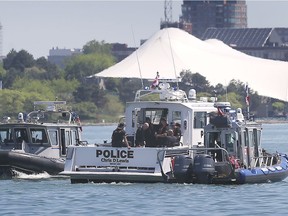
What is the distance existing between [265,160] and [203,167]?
582 cm

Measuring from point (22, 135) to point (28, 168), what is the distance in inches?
81.5

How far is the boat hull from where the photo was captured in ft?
→ 172

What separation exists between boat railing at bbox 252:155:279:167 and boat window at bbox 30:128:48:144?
26.8ft

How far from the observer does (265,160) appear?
171 feet

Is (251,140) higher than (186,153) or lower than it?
higher

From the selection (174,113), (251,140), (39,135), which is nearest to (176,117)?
(174,113)

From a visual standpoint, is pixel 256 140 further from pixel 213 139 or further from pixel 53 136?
pixel 53 136

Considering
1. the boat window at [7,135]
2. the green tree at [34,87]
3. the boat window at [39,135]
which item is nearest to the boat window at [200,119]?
the boat window at [39,135]

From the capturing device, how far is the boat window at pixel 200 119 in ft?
166

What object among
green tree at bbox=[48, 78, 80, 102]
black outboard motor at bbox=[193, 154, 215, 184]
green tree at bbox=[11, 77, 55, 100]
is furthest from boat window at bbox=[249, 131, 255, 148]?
green tree at bbox=[48, 78, 80, 102]

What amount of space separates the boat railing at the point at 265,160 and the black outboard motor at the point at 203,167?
3.59 meters

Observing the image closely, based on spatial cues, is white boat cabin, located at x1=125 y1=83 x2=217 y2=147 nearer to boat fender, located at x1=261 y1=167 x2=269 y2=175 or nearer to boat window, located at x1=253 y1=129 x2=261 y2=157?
boat window, located at x1=253 y1=129 x2=261 y2=157

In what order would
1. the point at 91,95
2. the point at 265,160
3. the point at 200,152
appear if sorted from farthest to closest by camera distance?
the point at 91,95
the point at 265,160
the point at 200,152

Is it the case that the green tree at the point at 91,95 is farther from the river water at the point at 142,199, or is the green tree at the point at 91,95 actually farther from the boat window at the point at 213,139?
the river water at the point at 142,199
